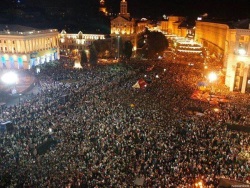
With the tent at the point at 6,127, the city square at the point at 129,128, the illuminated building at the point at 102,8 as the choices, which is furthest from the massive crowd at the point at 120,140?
the illuminated building at the point at 102,8

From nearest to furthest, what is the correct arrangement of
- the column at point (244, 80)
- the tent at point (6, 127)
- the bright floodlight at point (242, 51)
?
the tent at point (6, 127) < the column at point (244, 80) < the bright floodlight at point (242, 51)

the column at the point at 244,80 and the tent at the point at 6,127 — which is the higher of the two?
the column at the point at 244,80

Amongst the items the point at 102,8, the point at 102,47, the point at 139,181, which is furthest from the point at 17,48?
the point at 102,8

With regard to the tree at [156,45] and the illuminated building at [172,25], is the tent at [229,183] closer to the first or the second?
the tree at [156,45]

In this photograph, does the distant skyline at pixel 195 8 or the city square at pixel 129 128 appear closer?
the city square at pixel 129 128

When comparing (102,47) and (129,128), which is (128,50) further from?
(129,128)

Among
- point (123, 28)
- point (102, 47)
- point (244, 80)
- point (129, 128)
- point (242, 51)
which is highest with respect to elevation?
point (123, 28)

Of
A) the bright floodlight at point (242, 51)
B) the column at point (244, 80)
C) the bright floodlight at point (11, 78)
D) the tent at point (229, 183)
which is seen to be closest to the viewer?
the tent at point (229, 183)

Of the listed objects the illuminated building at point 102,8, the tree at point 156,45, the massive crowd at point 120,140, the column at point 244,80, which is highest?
the illuminated building at point 102,8
